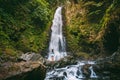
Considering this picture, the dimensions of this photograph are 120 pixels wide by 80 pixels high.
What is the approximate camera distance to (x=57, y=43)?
23422 millimetres

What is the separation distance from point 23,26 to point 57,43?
422 centimetres

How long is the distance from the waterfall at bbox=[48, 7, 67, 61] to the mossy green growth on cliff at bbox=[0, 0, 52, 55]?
76cm

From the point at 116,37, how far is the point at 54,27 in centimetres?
863

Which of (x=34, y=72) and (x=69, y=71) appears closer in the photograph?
(x=34, y=72)

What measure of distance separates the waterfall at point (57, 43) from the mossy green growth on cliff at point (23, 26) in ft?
2.51

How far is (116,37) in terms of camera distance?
18766mm

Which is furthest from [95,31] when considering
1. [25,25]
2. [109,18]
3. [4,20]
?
[4,20]

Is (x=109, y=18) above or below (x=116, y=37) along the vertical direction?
above

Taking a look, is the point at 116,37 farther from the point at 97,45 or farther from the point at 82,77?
the point at 82,77

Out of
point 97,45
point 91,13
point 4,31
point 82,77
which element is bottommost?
point 82,77

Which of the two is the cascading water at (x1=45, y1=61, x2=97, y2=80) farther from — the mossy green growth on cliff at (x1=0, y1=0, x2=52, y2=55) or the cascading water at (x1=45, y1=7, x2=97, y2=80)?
the mossy green growth on cliff at (x1=0, y1=0, x2=52, y2=55)

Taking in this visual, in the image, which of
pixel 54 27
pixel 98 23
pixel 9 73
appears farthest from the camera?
pixel 54 27

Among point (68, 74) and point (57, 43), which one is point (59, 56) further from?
point (68, 74)

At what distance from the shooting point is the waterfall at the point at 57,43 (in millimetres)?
21978
